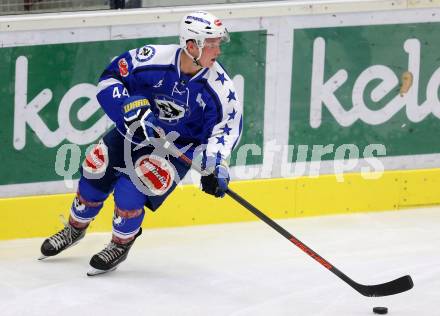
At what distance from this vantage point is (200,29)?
4.88 meters

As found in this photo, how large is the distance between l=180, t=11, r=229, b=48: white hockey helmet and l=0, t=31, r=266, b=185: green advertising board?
84 centimetres

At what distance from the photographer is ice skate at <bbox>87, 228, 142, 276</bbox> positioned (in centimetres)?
510

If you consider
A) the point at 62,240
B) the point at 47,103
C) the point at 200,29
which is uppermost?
the point at 200,29

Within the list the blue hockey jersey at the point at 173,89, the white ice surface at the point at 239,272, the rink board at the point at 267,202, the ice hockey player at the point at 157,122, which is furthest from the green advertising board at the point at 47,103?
the blue hockey jersey at the point at 173,89

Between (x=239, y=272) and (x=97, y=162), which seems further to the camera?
(x=239, y=272)

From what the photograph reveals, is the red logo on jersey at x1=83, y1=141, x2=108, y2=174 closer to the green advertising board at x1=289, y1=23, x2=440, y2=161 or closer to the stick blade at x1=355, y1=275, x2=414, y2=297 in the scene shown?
the stick blade at x1=355, y1=275, x2=414, y2=297

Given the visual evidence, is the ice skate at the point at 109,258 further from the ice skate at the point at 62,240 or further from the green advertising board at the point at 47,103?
the green advertising board at the point at 47,103

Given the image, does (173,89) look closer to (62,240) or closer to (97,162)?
(97,162)

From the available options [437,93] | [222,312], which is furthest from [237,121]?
A: [437,93]

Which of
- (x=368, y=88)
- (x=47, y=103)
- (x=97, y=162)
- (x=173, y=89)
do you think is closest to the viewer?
(x=173, y=89)

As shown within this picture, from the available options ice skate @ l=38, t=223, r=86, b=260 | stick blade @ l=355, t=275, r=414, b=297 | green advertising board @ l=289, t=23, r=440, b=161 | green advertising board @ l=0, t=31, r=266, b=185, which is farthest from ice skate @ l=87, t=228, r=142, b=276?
green advertising board @ l=289, t=23, r=440, b=161

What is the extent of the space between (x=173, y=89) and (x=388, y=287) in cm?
117

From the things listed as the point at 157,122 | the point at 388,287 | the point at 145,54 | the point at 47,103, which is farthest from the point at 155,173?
the point at 388,287

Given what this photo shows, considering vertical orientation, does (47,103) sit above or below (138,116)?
below
